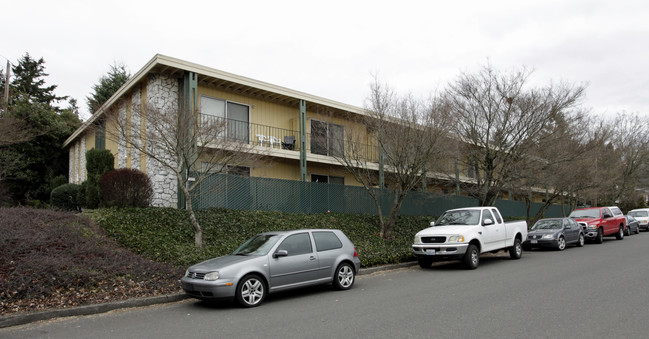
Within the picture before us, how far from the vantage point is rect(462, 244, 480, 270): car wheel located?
40.2 feet

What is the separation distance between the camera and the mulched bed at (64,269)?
786 cm

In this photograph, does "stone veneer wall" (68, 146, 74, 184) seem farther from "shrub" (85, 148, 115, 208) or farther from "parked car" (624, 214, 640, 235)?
"parked car" (624, 214, 640, 235)

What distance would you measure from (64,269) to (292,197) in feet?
33.9

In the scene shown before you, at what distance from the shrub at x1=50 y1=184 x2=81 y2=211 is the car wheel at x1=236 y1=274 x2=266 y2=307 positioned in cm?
1351

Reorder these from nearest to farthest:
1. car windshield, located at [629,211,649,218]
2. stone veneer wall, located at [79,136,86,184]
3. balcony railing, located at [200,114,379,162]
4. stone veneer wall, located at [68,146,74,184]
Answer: balcony railing, located at [200,114,379,162] < stone veneer wall, located at [79,136,86,184] < stone veneer wall, located at [68,146,74,184] < car windshield, located at [629,211,649,218]

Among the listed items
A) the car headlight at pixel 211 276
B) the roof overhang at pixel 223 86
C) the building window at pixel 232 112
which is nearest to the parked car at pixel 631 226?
the roof overhang at pixel 223 86

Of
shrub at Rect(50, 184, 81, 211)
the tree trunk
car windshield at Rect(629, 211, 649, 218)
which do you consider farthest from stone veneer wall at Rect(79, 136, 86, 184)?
car windshield at Rect(629, 211, 649, 218)

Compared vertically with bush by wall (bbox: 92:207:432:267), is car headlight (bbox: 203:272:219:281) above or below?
below

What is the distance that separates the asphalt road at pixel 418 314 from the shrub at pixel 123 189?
6.23 meters

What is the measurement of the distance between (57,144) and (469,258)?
2580 centimetres

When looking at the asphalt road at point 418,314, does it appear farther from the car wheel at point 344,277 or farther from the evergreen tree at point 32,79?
the evergreen tree at point 32,79

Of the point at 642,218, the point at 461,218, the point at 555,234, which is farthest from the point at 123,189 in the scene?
the point at 642,218

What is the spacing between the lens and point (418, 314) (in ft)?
22.6

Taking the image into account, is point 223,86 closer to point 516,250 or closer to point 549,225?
point 516,250
